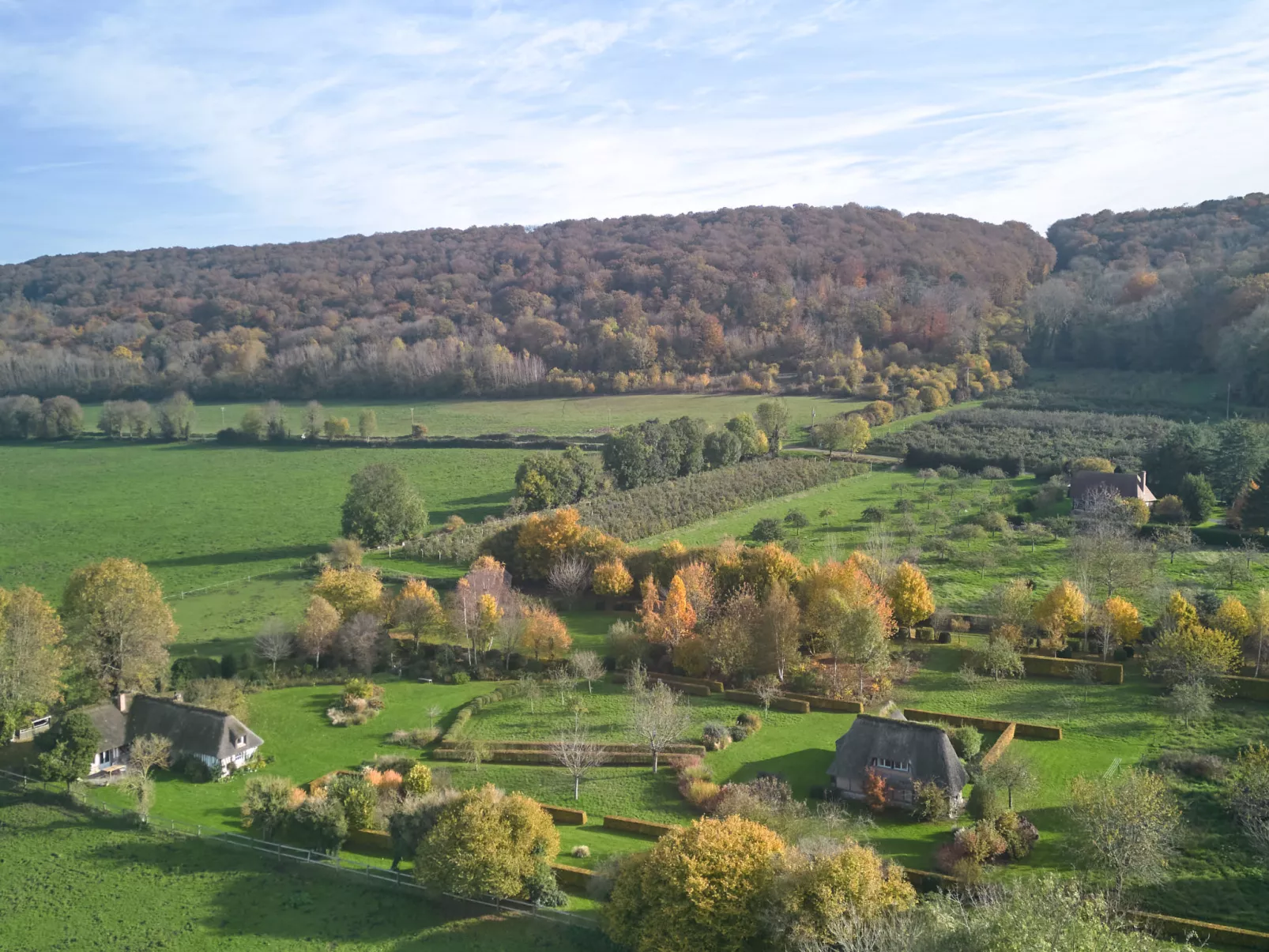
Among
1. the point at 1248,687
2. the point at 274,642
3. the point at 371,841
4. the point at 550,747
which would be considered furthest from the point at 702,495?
the point at 371,841

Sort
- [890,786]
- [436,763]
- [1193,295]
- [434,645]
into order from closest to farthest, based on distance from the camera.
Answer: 1. [890,786]
2. [436,763]
3. [434,645]
4. [1193,295]

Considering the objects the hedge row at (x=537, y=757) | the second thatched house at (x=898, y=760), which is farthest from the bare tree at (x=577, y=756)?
the second thatched house at (x=898, y=760)

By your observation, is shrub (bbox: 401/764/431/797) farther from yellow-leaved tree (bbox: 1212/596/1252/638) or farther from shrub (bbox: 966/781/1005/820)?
yellow-leaved tree (bbox: 1212/596/1252/638)

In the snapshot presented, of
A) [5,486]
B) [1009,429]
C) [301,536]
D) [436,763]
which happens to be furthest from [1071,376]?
[5,486]

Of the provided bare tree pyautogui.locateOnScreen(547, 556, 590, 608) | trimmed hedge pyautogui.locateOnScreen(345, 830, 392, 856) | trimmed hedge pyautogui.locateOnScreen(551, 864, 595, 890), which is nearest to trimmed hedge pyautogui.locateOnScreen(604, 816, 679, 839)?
trimmed hedge pyautogui.locateOnScreen(551, 864, 595, 890)

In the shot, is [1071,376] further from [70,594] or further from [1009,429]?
[70,594]
